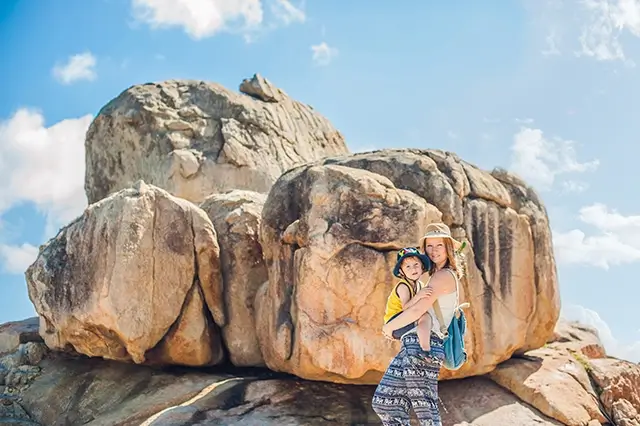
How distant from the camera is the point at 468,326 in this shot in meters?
8.59

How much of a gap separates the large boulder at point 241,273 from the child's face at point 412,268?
4.11 metres

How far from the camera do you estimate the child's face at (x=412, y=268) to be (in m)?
5.76

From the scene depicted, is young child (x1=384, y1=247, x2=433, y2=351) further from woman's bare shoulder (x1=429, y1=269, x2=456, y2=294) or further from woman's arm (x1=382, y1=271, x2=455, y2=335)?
woman's bare shoulder (x1=429, y1=269, x2=456, y2=294)

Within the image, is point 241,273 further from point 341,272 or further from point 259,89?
point 259,89

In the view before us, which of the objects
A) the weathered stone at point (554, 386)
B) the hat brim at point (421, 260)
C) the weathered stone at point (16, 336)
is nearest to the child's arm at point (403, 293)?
the hat brim at point (421, 260)

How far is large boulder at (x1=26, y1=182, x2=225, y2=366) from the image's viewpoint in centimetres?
876

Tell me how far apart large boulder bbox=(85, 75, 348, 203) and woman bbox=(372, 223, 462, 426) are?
8336mm

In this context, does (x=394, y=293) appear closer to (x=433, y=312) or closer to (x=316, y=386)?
(x=433, y=312)

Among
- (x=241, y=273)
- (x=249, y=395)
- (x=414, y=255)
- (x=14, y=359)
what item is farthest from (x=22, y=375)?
(x=414, y=255)

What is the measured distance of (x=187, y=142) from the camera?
1402 cm

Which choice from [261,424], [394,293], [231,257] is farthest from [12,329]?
[394,293]

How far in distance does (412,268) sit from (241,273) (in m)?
4.31

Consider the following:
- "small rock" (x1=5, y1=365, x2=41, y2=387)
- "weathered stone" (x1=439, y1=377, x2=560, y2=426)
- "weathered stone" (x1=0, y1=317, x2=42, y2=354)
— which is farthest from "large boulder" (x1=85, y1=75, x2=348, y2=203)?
"weathered stone" (x1=439, y1=377, x2=560, y2=426)

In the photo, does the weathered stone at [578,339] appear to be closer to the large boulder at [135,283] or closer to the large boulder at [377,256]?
the large boulder at [377,256]
